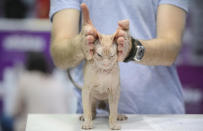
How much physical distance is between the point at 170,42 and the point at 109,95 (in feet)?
1.27

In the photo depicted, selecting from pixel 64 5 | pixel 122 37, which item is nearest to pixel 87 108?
pixel 122 37

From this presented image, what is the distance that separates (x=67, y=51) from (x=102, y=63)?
0.24 m

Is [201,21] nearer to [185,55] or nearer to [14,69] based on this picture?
[185,55]

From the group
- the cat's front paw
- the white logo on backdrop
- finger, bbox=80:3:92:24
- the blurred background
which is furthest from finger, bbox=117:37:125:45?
the white logo on backdrop

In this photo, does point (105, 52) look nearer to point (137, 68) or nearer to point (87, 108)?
point (87, 108)

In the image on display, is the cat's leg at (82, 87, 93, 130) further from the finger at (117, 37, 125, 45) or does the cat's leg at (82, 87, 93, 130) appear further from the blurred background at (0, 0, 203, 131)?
the blurred background at (0, 0, 203, 131)

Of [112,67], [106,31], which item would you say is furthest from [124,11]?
[112,67]

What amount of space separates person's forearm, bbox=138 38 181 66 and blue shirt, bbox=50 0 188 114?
0.10m

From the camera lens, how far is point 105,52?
3.43 ft

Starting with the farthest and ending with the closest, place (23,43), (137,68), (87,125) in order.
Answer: (23,43) → (137,68) → (87,125)

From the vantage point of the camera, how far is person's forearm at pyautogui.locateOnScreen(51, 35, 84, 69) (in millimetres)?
1166

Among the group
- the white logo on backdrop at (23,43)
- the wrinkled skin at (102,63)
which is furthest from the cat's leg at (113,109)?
the white logo on backdrop at (23,43)

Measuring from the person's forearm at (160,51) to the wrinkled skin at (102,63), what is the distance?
16cm

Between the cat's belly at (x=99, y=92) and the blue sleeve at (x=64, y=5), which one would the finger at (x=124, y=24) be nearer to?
Result: the cat's belly at (x=99, y=92)
